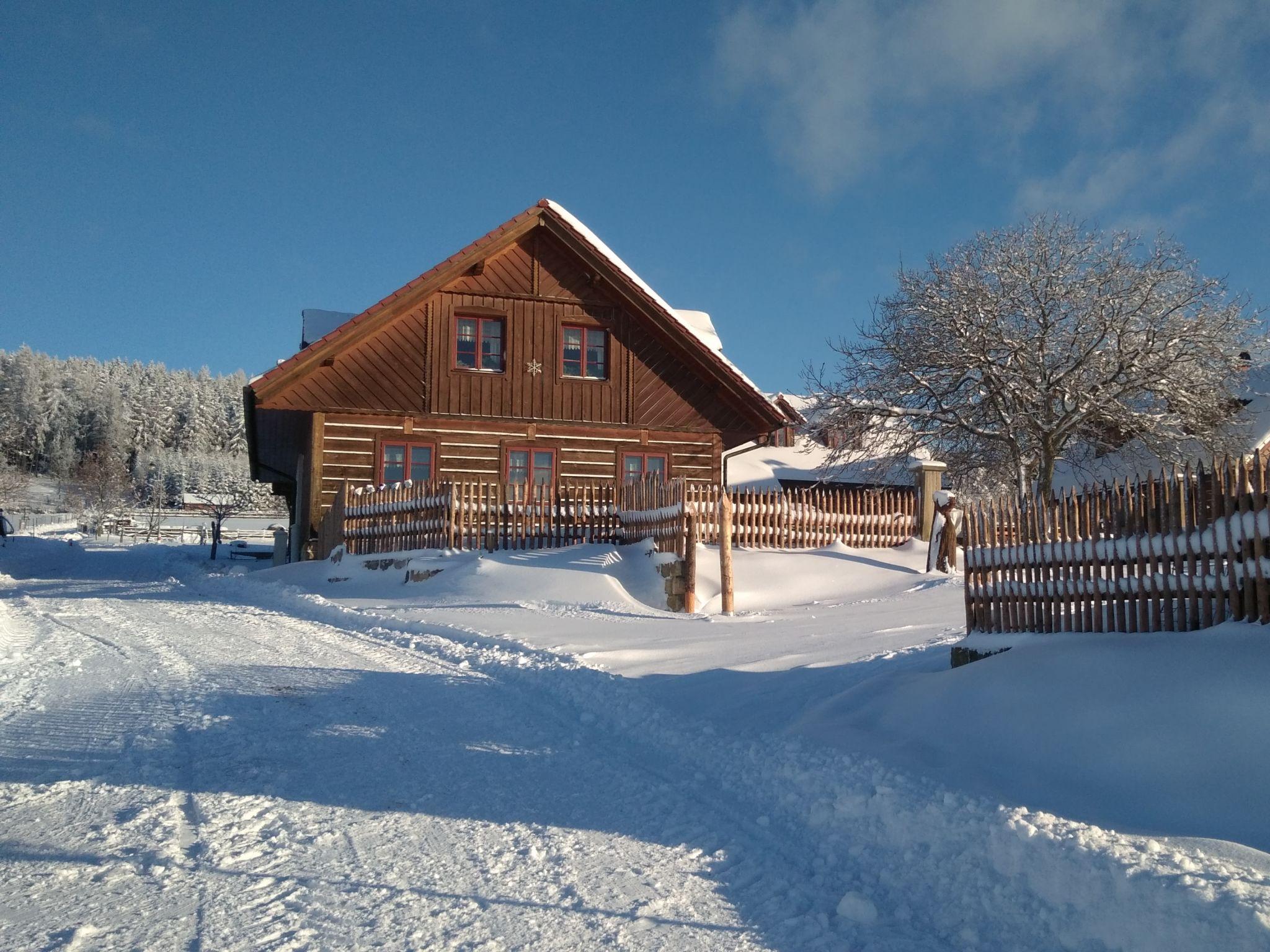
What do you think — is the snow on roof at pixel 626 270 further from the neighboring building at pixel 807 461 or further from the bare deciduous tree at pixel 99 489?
the bare deciduous tree at pixel 99 489

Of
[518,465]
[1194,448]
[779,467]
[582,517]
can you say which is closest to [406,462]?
[518,465]

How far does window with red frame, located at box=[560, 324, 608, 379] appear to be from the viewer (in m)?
24.9

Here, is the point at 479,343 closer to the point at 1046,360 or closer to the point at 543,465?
the point at 543,465

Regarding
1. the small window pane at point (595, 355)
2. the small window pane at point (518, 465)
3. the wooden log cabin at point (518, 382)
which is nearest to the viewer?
the wooden log cabin at point (518, 382)

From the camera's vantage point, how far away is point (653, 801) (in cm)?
567

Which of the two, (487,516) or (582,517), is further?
(582,517)

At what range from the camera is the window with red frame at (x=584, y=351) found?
2486cm

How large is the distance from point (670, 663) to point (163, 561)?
3517 cm

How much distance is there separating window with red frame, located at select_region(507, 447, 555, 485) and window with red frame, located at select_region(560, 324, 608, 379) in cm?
Result: 206

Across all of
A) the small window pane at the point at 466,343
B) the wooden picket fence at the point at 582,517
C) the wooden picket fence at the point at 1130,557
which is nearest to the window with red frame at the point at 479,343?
the small window pane at the point at 466,343

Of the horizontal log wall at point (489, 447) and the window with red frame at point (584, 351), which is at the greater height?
the window with red frame at point (584, 351)

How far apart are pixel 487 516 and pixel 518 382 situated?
574cm

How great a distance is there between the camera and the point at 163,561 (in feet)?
130

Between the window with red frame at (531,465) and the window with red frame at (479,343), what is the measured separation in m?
2.06
